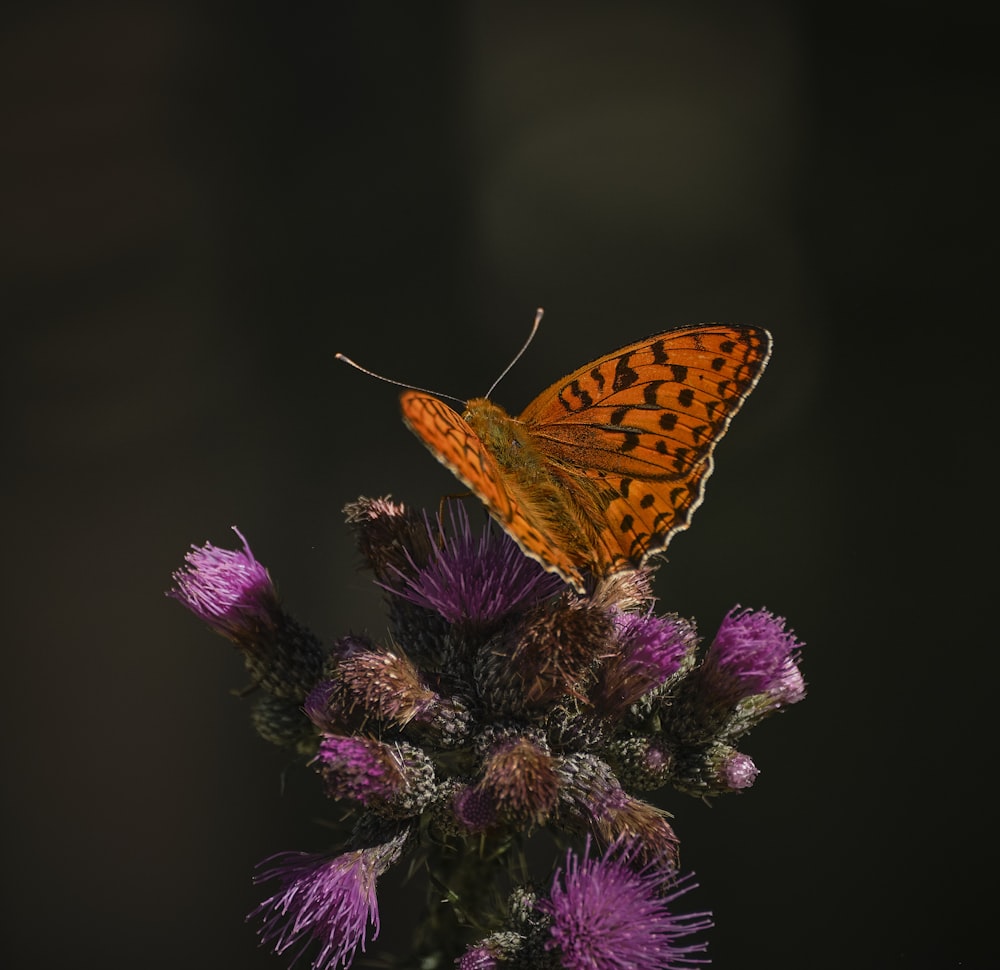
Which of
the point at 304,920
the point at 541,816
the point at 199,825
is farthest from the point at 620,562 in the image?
the point at 199,825

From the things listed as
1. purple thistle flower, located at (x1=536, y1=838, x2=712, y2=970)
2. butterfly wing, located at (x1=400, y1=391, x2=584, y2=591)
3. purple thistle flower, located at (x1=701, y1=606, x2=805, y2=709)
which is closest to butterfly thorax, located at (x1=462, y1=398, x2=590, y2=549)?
butterfly wing, located at (x1=400, y1=391, x2=584, y2=591)

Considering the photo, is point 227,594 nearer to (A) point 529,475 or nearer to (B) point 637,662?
(A) point 529,475

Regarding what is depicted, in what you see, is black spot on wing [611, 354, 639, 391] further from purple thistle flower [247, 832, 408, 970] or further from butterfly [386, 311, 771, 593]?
purple thistle flower [247, 832, 408, 970]

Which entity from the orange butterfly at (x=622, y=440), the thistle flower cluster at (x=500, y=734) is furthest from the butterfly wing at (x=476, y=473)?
the thistle flower cluster at (x=500, y=734)

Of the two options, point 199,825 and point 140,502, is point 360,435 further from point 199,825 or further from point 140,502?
point 199,825

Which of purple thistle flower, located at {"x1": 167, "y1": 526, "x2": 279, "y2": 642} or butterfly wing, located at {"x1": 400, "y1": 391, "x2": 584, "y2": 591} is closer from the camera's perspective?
butterfly wing, located at {"x1": 400, "y1": 391, "x2": 584, "y2": 591}

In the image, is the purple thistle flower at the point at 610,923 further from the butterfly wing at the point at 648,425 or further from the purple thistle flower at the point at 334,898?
the butterfly wing at the point at 648,425
